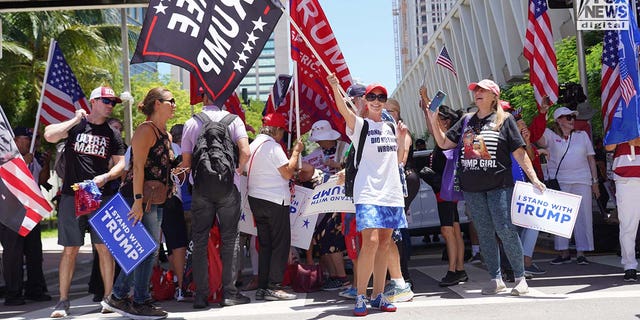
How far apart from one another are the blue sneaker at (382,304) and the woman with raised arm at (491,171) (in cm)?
120

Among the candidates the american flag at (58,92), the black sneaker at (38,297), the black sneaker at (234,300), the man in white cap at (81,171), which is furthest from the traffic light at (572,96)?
the black sneaker at (38,297)

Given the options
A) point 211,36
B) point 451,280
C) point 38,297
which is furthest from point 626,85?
point 38,297

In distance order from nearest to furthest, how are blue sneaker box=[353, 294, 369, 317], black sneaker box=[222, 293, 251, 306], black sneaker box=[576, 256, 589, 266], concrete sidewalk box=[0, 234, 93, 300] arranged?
1. blue sneaker box=[353, 294, 369, 317]
2. black sneaker box=[222, 293, 251, 306]
3. black sneaker box=[576, 256, 589, 266]
4. concrete sidewalk box=[0, 234, 93, 300]

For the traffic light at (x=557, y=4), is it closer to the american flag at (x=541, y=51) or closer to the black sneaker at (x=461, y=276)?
the american flag at (x=541, y=51)

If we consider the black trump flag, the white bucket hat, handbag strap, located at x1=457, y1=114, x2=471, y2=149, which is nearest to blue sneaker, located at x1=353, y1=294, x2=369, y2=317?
handbag strap, located at x1=457, y1=114, x2=471, y2=149

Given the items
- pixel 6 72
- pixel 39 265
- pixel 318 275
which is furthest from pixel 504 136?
pixel 6 72

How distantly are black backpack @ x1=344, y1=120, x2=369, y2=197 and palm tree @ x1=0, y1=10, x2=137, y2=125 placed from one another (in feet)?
74.7

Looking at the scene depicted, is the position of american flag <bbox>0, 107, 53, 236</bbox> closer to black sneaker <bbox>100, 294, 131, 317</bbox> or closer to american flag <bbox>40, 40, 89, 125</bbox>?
black sneaker <bbox>100, 294, 131, 317</bbox>

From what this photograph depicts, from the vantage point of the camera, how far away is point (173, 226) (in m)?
7.66

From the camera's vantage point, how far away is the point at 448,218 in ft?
26.2

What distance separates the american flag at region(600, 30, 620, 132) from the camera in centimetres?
841

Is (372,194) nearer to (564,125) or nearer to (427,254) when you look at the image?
(564,125)

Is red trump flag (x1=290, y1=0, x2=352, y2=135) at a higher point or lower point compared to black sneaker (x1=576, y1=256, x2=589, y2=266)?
higher

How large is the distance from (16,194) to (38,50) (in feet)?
76.0
